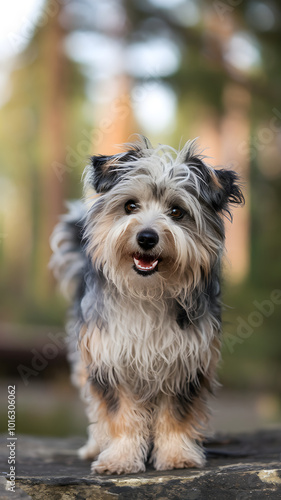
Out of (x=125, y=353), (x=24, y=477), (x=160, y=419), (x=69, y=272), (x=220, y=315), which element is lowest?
(x=24, y=477)

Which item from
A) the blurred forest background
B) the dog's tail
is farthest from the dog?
the blurred forest background

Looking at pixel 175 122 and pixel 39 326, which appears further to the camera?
pixel 175 122

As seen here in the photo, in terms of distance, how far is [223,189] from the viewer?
338 cm

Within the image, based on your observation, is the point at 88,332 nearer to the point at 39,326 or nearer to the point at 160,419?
the point at 160,419

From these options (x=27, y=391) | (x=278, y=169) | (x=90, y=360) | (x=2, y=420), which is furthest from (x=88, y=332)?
(x=278, y=169)

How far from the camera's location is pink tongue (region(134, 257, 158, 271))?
10.3 ft

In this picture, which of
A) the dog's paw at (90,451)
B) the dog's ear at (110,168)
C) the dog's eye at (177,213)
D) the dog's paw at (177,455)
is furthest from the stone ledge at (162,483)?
the dog's ear at (110,168)

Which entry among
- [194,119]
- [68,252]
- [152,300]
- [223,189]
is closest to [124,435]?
[152,300]

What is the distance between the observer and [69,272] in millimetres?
4812

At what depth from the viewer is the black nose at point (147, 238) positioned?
303cm

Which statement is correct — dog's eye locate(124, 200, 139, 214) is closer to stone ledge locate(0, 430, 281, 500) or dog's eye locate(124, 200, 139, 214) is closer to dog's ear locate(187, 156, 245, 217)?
dog's ear locate(187, 156, 245, 217)

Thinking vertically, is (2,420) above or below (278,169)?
below

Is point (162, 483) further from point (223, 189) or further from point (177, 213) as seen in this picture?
point (223, 189)

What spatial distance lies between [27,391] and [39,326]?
2515 millimetres
